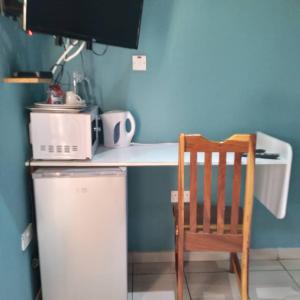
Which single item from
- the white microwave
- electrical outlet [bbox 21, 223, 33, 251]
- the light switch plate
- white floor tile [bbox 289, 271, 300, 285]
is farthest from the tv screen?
white floor tile [bbox 289, 271, 300, 285]

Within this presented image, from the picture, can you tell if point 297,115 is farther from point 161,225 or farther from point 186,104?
point 161,225

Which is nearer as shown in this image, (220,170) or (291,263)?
(220,170)

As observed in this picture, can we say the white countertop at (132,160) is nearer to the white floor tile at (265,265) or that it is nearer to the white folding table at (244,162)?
the white folding table at (244,162)

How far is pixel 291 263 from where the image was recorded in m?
2.36

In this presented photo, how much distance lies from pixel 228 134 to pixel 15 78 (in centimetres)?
144

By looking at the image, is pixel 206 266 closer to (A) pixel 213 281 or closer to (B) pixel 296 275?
(A) pixel 213 281

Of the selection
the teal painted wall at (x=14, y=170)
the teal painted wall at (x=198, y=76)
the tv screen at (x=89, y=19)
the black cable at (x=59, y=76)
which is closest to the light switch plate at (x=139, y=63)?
the teal painted wall at (x=198, y=76)

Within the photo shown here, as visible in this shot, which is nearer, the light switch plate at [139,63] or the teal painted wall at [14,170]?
the teal painted wall at [14,170]

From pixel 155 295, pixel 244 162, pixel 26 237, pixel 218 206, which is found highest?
pixel 244 162

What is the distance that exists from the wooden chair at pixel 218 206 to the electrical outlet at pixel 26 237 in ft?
2.80

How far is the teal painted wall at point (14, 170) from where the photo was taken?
4.85 ft

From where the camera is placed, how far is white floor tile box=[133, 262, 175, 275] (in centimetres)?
226

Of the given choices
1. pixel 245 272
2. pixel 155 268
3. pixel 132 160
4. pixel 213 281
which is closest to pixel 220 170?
pixel 132 160

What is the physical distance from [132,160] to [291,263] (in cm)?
153
